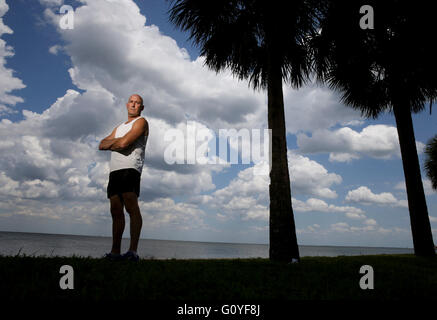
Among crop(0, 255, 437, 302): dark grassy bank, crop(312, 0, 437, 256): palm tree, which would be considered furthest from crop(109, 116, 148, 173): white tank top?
crop(312, 0, 437, 256): palm tree

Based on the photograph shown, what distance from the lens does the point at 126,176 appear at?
3.79 meters

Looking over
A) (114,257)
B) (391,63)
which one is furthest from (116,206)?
(391,63)

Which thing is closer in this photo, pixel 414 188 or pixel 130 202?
pixel 130 202

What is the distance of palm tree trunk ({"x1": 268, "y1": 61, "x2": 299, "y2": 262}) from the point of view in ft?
19.2

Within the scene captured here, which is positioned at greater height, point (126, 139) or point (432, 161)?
point (432, 161)

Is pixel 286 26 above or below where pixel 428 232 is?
above

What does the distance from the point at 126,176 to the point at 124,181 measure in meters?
0.07

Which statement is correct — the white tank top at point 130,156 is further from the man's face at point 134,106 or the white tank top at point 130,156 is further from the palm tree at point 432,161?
the palm tree at point 432,161

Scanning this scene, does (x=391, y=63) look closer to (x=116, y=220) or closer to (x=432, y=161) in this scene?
(x=116, y=220)

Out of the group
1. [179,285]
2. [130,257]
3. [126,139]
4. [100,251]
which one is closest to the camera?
[179,285]
